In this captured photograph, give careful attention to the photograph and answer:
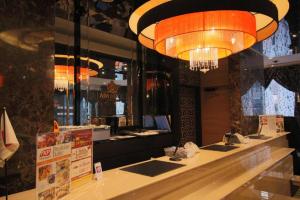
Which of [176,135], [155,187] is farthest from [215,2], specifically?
[176,135]

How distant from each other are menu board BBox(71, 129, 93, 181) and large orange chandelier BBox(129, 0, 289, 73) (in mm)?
1019

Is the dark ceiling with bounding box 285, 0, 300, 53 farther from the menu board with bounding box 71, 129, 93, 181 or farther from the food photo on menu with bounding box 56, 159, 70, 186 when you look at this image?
the food photo on menu with bounding box 56, 159, 70, 186

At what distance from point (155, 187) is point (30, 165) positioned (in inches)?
41.0

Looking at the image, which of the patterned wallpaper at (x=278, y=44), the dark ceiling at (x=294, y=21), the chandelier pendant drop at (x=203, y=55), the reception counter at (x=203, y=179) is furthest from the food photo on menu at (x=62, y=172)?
the patterned wallpaper at (x=278, y=44)

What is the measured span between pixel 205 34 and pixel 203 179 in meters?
1.54

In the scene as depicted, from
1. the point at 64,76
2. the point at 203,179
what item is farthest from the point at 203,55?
the point at 64,76

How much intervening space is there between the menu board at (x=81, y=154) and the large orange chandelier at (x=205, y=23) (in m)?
1.02

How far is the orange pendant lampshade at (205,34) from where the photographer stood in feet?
6.13

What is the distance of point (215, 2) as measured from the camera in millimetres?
1674

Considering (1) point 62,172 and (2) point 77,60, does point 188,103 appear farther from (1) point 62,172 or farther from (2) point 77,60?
(1) point 62,172

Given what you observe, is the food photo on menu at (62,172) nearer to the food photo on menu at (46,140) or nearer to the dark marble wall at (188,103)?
the food photo on menu at (46,140)

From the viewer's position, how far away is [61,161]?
1.53 metres

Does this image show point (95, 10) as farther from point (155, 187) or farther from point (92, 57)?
point (155, 187)

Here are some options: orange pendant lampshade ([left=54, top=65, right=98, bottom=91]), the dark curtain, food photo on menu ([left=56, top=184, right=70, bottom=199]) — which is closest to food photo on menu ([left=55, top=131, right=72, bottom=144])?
food photo on menu ([left=56, top=184, right=70, bottom=199])
